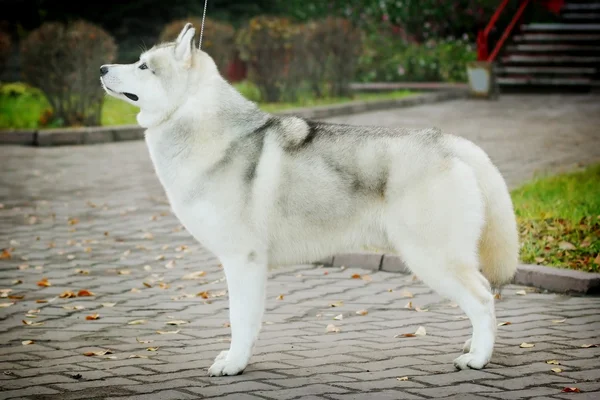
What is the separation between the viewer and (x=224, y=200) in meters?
5.33

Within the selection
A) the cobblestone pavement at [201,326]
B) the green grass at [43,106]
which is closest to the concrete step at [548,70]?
the green grass at [43,106]

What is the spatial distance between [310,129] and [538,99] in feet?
50.3

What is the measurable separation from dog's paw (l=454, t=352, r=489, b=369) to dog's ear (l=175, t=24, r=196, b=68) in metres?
2.06

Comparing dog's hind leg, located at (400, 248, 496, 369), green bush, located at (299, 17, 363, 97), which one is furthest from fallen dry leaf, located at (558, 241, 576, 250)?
green bush, located at (299, 17, 363, 97)

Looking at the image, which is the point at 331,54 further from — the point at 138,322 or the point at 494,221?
the point at 494,221

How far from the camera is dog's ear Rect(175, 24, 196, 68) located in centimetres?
534

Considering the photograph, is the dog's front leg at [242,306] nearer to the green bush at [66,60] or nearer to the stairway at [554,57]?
the green bush at [66,60]

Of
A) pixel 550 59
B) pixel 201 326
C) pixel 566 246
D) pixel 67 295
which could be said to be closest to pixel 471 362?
pixel 201 326

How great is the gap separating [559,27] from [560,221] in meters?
15.0

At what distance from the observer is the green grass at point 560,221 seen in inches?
305

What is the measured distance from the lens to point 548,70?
21656mm

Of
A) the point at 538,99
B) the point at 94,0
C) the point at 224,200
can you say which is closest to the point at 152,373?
the point at 224,200

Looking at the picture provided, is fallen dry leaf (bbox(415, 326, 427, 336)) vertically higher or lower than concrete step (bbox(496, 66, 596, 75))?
higher

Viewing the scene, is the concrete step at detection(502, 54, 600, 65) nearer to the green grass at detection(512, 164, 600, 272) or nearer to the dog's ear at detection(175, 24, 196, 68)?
the green grass at detection(512, 164, 600, 272)
